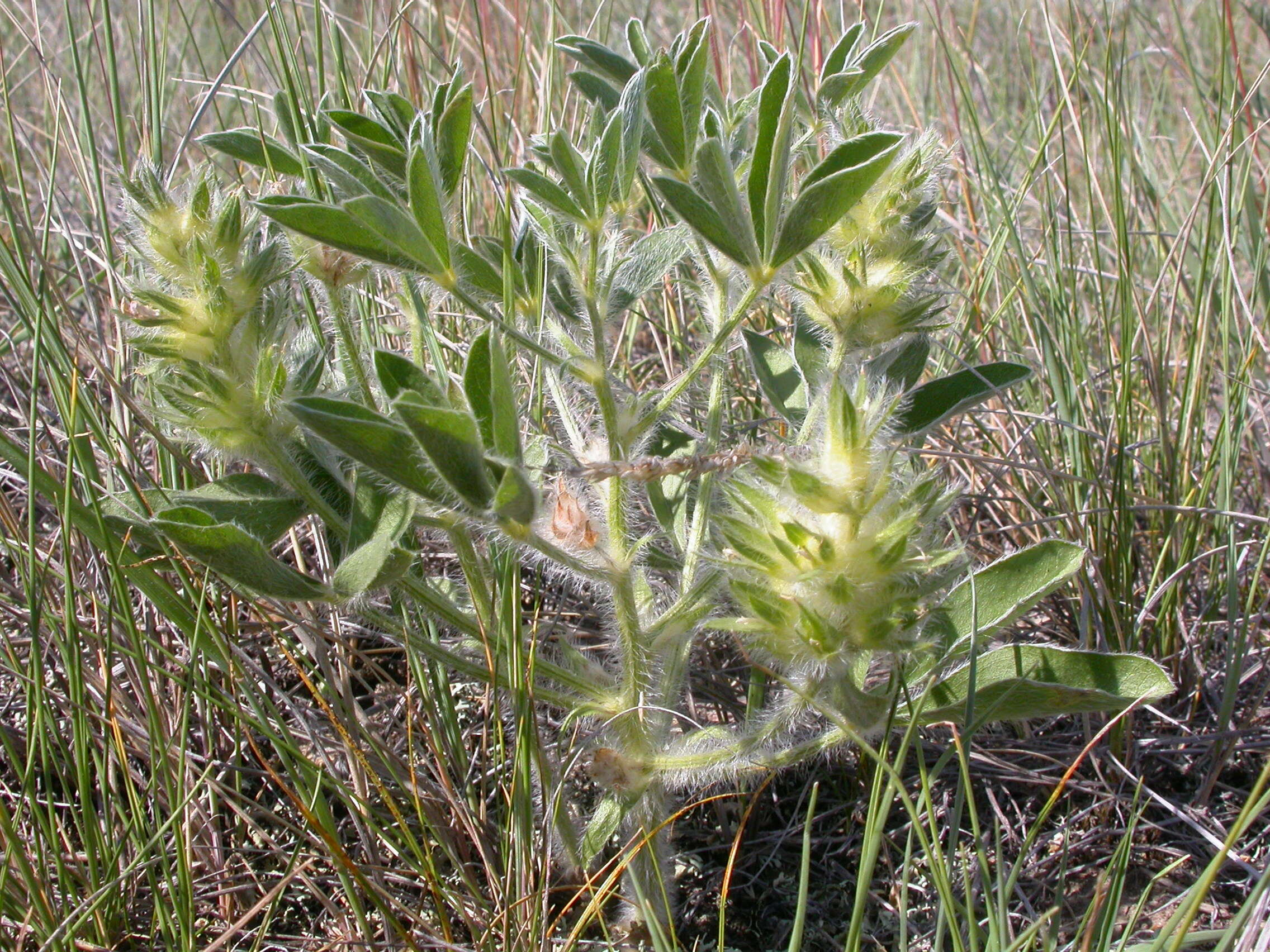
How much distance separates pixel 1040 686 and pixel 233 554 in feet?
2.83

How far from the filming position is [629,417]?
127 cm

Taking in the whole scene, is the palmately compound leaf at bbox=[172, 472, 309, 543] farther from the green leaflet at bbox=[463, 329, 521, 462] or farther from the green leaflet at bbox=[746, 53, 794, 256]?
the green leaflet at bbox=[746, 53, 794, 256]

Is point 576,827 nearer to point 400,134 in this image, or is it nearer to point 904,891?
point 904,891

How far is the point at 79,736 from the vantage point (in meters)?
1.40

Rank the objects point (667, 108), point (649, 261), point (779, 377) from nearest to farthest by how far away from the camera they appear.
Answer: point (667, 108)
point (649, 261)
point (779, 377)

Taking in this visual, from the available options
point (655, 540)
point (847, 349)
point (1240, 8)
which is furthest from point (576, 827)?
point (1240, 8)

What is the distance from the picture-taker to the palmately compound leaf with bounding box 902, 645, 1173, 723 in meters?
1.17

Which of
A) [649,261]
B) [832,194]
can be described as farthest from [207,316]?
[832,194]

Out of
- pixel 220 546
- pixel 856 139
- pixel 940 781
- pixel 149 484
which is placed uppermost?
pixel 856 139

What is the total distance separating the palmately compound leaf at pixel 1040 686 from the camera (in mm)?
1174

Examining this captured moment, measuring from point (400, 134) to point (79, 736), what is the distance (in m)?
0.87

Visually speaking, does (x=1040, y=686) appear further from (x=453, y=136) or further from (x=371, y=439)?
(x=453, y=136)

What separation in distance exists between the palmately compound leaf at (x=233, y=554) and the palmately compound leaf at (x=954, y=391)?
0.75m

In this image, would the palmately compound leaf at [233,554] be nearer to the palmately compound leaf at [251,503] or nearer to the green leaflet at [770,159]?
the palmately compound leaf at [251,503]
